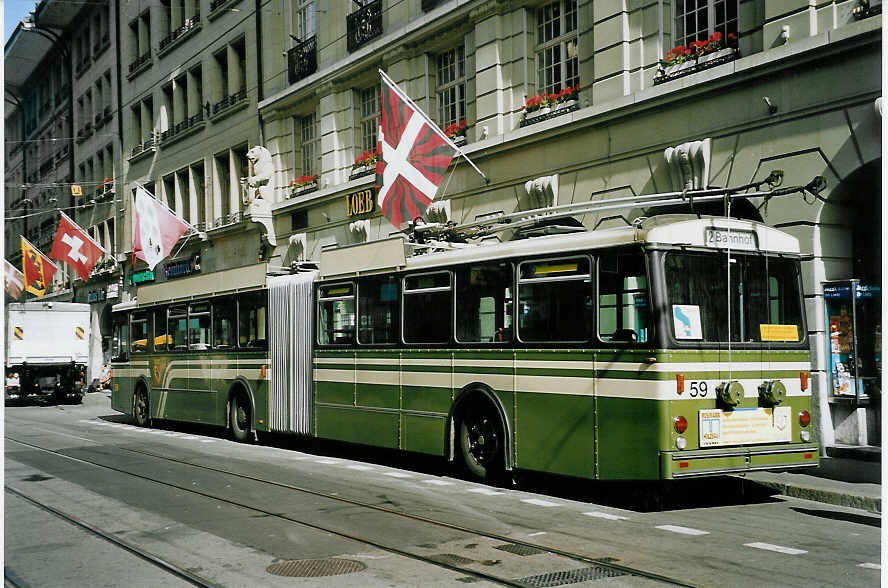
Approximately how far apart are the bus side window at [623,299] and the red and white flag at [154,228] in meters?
21.8

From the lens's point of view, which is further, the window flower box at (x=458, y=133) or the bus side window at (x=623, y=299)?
the window flower box at (x=458, y=133)

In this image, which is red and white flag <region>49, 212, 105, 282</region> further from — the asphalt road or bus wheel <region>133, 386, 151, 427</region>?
the asphalt road

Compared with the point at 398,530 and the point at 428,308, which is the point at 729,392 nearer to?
the point at 398,530

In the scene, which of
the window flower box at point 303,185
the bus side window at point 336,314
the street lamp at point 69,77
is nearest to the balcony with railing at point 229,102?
the window flower box at point 303,185

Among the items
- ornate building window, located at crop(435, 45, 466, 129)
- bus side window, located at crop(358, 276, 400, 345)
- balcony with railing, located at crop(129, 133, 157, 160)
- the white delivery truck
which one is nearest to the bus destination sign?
bus side window, located at crop(358, 276, 400, 345)

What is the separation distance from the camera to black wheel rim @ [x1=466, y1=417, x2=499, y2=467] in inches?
490

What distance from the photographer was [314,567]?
7598 millimetres

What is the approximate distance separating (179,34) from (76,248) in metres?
11.3

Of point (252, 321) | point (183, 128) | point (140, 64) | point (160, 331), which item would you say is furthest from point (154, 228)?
point (140, 64)

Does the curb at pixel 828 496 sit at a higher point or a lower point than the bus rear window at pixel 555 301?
lower

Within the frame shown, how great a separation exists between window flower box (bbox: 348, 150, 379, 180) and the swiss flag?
23.8ft

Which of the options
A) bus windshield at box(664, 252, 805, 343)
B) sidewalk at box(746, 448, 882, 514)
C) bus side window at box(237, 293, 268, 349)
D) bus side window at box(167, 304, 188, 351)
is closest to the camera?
bus windshield at box(664, 252, 805, 343)

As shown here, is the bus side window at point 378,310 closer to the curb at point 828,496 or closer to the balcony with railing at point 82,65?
the curb at point 828,496

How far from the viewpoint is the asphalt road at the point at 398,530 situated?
24.3ft
